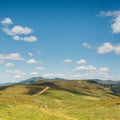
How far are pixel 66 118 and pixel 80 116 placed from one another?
396cm

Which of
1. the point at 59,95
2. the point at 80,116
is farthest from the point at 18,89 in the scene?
the point at 80,116

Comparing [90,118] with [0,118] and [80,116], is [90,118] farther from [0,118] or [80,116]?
[0,118]

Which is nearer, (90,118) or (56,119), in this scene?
(56,119)

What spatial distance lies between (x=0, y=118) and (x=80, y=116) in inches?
587

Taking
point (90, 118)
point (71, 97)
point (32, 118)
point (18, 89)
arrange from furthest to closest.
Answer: point (18, 89) → point (71, 97) → point (90, 118) → point (32, 118)

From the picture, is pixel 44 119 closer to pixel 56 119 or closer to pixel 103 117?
pixel 56 119

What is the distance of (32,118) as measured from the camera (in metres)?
43.0

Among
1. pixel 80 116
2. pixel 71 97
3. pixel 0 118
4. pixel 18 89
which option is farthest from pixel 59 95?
pixel 0 118

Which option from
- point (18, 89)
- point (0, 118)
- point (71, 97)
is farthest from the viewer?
point (18, 89)

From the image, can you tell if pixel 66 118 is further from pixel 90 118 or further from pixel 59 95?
pixel 59 95

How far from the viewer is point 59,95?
152m

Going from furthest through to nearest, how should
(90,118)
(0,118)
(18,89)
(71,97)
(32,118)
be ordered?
(18,89), (71,97), (90,118), (32,118), (0,118)

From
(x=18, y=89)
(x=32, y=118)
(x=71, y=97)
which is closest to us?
(x=32, y=118)

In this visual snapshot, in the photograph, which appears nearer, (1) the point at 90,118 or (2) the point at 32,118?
(2) the point at 32,118
